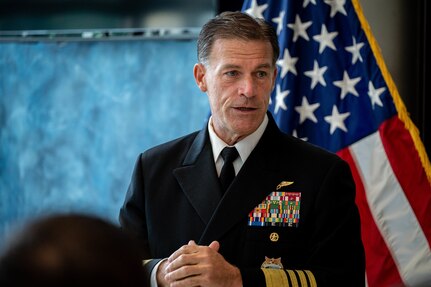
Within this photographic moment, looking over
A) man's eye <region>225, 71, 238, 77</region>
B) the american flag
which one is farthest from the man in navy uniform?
the american flag

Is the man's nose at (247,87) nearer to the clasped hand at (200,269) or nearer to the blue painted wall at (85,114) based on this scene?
the clasped hand at (200,269)

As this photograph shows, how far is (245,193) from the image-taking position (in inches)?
76.5

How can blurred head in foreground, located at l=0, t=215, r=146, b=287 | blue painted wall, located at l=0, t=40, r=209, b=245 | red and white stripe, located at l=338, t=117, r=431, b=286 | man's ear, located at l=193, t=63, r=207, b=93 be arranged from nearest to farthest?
1. blurred head in foreground, located at l=0, t=215, r=146, b=287
2. man's ear, located at l=193, t=63, r=207, b=93
3. red and white stripe, located at l=338, t=117, r=431, b=286
4. blue painted wall, located at l=0, t=40, r=209, b=245

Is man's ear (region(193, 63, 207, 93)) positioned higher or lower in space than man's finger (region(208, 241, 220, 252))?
higher

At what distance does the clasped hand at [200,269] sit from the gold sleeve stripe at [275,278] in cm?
7

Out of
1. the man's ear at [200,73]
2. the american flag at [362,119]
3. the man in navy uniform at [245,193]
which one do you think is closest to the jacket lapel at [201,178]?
the man in navy uniform at [245,193]

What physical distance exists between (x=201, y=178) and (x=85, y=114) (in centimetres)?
169

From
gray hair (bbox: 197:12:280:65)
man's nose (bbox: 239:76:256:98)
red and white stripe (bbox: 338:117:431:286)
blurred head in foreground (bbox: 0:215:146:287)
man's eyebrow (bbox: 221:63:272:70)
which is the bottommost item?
red and white stripe (bbox: 338:117:431:286)

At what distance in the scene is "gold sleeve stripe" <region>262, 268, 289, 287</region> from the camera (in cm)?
178

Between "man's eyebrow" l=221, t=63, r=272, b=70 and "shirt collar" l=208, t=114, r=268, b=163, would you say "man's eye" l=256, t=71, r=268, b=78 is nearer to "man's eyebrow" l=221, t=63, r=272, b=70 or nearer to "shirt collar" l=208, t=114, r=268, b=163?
"man's eyebrow" l=221, t=63, r=272, b=70

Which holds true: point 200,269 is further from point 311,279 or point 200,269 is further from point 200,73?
point 200,73

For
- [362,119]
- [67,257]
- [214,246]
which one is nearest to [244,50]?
[214,246]

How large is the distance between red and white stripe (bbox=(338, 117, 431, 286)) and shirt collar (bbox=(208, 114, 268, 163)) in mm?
1055

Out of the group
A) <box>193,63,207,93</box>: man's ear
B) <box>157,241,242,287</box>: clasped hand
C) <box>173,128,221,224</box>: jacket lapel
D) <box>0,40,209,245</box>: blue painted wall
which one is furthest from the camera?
<box>0,40,209,245</box>: blue painted wall
